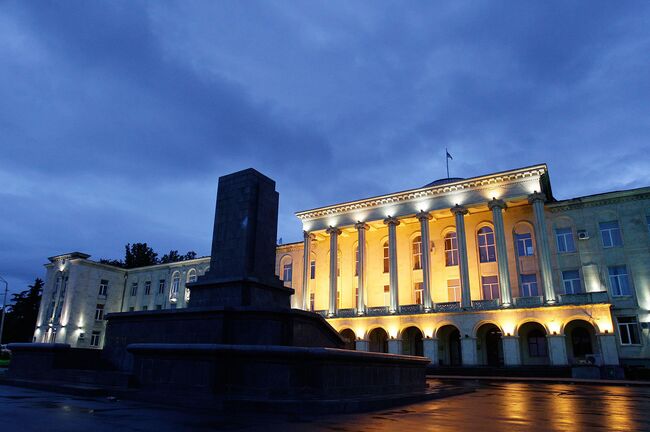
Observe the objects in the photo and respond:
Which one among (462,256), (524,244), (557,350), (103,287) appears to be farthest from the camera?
(103,287)

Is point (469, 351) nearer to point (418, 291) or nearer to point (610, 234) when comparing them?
point (418, 291)

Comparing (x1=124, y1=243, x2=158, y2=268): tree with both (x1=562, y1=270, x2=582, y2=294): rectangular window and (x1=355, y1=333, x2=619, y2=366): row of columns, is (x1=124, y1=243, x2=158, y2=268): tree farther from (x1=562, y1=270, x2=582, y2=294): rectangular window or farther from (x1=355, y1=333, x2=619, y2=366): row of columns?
(x1=562, y1=270, x2=582, y2=294): rectangular window

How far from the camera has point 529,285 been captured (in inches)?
1476

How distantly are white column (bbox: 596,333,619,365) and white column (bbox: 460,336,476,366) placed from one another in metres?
8.98

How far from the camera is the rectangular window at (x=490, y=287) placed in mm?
38719

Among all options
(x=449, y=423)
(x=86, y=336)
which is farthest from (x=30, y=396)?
(x=86, y=336)

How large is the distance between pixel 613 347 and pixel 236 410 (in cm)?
3178

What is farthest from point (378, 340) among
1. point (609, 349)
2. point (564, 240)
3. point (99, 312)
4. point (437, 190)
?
point (99, 312)

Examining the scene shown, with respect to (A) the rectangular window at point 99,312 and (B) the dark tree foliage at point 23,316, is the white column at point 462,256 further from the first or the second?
(B) the dark tree foliage at point 23,316

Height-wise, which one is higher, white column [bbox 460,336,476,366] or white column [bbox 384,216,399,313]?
white column [bbox 384,216,399,313]

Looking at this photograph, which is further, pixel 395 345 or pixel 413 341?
pixel 413 341

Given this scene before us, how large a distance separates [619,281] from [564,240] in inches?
199

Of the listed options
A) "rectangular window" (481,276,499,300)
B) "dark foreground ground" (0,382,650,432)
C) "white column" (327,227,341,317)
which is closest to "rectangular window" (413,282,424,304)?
"rectangular window" (481,276,499,300)

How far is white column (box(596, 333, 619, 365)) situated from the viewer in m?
30.1
